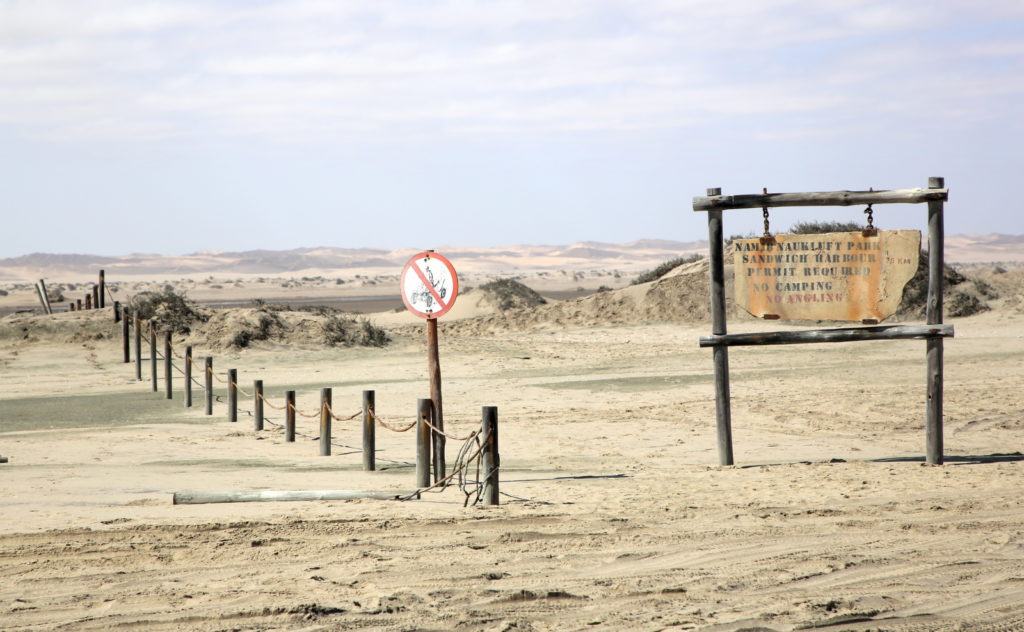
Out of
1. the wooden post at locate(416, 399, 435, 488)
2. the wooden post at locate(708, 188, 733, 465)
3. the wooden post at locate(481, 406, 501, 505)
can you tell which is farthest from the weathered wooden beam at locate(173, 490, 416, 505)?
the wooden post at locate(708, 188, 733, 465)

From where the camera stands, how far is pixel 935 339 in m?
10.4

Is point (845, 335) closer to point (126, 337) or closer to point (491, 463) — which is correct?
point (491, 463)

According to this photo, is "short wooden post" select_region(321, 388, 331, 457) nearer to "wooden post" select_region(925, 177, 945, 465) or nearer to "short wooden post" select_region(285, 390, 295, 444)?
"short wooden post" select_region(285, 390, 295, 444)

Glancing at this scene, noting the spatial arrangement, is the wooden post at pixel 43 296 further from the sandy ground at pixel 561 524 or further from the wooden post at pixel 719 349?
the wooden post at pixel 719 349

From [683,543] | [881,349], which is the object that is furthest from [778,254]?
[881,349]

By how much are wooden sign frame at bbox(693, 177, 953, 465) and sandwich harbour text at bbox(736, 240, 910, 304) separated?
14.7 inches

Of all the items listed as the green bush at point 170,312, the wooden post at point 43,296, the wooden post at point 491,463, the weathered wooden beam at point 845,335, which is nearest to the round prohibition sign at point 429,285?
the wooden post at point 491,463

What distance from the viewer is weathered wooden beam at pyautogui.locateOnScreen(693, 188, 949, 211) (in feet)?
33.4

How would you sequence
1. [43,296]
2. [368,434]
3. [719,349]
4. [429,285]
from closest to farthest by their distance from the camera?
[429,285], [719,349], [368,434], [43,296]

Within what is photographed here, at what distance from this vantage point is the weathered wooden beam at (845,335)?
10.3 metres

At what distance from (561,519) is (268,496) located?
2559 mm

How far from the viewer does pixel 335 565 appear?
6672 mm

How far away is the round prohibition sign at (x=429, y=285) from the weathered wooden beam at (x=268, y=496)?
1786 millimetres

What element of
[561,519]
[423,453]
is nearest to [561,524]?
[561,519]
